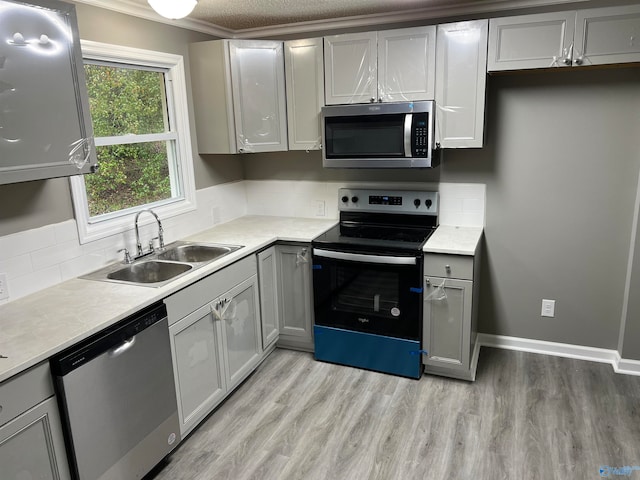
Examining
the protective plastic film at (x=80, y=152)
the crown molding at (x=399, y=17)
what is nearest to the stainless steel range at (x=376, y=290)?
the crown molding at (x=399, y=17)

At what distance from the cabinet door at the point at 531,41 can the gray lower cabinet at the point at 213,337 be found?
6.29ft

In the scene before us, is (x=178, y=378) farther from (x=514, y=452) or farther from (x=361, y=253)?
(x=514, y=452)

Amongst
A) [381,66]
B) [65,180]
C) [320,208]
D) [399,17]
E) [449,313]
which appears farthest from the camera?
[320,208]

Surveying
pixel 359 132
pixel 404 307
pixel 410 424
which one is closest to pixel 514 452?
pixel 410 424

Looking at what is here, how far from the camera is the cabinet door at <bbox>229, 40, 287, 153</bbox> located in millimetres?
3215

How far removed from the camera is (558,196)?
Result: 3076 millimetres

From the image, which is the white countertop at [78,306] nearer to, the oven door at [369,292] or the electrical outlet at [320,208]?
the oven door at [369,292]

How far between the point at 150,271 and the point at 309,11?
192 cm

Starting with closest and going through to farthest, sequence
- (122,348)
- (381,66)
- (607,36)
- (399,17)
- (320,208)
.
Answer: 1. (122,348)
2. (607,36)
3. (381,66)
4. (399,17)
5. (320,208)

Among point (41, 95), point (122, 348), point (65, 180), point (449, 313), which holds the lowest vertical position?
point (449, 313)

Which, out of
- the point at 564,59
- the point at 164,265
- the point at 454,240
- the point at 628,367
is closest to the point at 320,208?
the point at 454,240

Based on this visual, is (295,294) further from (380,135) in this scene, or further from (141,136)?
(141,136)

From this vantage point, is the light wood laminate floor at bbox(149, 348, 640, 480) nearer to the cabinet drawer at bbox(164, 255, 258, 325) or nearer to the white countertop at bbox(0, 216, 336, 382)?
the cabinet drawer at bbox(164, 255, 258, 325)

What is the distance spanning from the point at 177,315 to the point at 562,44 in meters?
2.52
